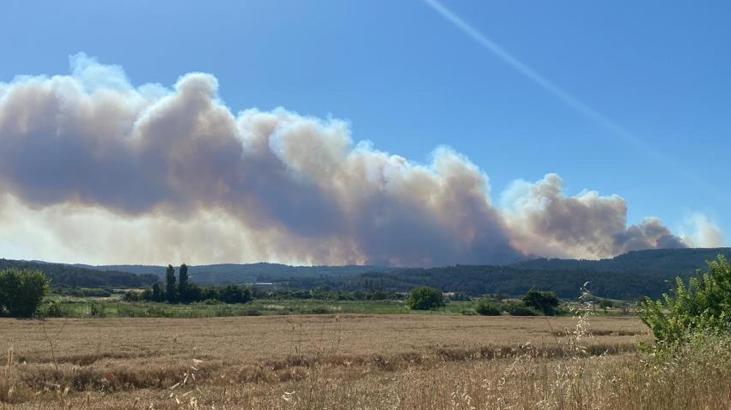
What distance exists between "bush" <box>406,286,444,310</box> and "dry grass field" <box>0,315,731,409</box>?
92.9m

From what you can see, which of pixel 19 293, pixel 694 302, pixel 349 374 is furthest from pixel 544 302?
pixel 349 374

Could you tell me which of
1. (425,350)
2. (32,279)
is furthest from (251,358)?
(32,279)

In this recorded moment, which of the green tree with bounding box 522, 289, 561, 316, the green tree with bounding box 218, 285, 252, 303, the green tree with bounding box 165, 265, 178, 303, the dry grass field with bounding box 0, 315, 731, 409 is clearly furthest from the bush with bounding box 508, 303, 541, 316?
the green tree with bounding box 165, 265, 178, 303

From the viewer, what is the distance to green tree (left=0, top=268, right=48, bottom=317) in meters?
106

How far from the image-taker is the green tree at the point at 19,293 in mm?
105688

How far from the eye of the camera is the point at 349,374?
22.0 metres

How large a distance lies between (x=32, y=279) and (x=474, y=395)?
117 meters

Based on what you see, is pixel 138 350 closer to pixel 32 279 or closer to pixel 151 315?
pixel 151 315

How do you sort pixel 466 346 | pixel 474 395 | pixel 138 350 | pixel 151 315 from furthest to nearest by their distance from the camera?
1. pixel 151 315
2. pixel 466 346
3. pixel 138 350
4. pixel 474 395

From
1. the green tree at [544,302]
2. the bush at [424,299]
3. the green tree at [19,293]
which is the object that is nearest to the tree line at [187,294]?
the bush at [424,299]

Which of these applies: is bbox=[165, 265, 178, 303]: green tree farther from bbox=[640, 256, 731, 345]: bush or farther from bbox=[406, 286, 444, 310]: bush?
bbox=[640, 256, 731, 345]: bush

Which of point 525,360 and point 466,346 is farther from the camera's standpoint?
point 466,346

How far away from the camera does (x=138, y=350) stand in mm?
40250

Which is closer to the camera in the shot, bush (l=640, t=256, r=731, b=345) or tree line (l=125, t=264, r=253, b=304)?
bush (l=640, t=256, r=731, b=345)
